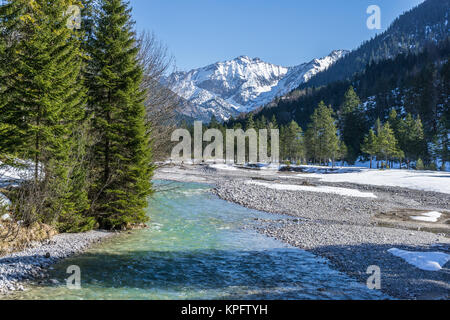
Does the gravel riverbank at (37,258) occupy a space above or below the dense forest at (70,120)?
below

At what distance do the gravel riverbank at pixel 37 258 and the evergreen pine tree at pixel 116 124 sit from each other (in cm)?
218

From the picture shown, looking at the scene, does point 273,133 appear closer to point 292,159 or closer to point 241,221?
point 292,159

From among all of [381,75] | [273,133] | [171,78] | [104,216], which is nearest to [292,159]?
[273,133]

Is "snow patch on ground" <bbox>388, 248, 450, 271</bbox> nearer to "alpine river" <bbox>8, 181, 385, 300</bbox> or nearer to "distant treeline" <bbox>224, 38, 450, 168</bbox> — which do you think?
"alpine river" <bbox>8, 181, 385, 300</bbox>

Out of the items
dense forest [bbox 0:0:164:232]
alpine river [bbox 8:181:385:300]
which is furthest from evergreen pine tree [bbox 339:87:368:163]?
dense forest [bbox 0:0:164:232]

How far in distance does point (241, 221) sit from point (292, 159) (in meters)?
75.0

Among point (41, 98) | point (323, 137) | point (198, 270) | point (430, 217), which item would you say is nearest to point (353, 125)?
point (323, 137)

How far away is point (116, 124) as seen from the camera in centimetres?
1495

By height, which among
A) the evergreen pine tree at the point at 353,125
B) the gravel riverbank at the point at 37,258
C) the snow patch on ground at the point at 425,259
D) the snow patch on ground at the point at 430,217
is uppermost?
the evergreen pine tree at the point at 353,125

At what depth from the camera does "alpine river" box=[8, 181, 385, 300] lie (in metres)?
8.46

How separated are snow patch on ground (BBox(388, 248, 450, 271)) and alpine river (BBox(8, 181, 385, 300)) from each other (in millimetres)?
2823

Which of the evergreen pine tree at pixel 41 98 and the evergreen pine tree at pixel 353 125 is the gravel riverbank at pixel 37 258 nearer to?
the evergreen pine tree at pixel 41 98

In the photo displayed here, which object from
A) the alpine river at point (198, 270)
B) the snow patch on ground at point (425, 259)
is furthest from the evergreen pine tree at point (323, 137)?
the snow patch on ground at point (425, 259)

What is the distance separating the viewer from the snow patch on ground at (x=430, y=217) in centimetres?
1927
